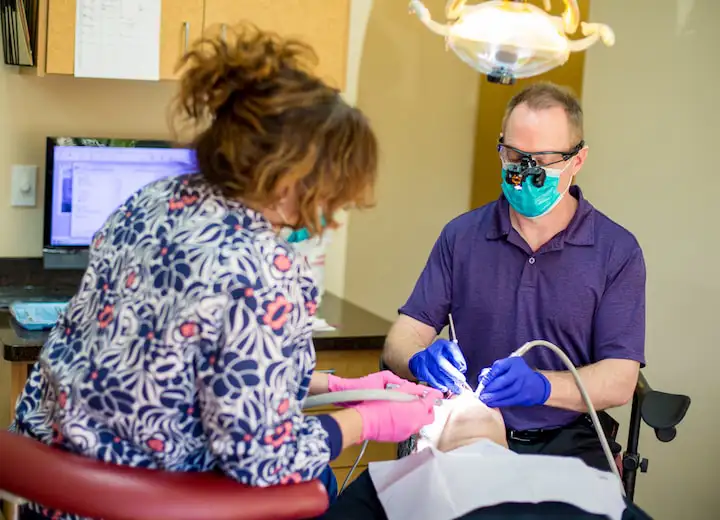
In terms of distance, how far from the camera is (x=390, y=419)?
1.51 meters

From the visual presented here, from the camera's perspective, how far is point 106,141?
2857 mm

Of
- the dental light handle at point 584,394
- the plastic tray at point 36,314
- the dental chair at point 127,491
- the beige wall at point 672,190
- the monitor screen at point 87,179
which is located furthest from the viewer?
the monitor screen at point 87,179

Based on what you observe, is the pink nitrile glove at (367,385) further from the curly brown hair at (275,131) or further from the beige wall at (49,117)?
the beige wall at (49,117)

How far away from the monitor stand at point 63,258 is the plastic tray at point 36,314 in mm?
195

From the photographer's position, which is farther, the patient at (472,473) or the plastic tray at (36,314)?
the plastic tray at (36,314)

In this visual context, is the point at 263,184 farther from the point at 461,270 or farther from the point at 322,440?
the point at 461,270

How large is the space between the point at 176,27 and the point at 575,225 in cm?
124

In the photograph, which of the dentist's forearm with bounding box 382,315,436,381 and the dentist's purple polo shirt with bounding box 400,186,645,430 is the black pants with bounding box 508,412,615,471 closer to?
the dentist's purple polo shirt with bounding box 400,186,645,430

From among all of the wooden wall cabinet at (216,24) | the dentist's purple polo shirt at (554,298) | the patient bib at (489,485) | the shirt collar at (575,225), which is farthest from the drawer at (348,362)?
→ the patient bib at (489,485)

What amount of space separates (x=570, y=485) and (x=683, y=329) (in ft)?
4.32

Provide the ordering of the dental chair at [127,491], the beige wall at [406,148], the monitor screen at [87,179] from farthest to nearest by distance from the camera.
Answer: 1. the beige wall at [406,148]
2. the monitor screen at [87,179]
3. the dental chair at [127,491]

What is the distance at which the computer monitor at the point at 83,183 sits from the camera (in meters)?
2.83

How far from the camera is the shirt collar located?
220 centimetres

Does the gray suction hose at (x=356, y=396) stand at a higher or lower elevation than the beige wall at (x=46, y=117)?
lower
